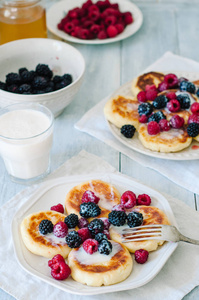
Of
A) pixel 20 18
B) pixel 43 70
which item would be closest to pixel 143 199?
pixel 43 70

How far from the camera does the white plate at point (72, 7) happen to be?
239cm

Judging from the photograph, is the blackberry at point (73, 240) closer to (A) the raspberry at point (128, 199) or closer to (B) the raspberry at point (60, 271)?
(B) the raspberry at point (60, 271)

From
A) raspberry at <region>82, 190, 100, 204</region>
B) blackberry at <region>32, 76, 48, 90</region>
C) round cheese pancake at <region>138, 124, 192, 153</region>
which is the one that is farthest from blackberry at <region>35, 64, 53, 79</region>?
raspberry at <region>82, 190, 100, 204</region>

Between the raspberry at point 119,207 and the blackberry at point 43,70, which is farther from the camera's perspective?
the blackberry at point 43,70

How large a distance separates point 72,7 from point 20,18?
0.57 meters

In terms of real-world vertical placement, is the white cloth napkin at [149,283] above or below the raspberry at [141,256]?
below

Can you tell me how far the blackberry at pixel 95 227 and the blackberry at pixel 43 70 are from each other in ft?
2.90

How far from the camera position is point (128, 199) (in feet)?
4.56

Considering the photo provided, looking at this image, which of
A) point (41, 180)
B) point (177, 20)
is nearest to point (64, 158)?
point (41, 180)

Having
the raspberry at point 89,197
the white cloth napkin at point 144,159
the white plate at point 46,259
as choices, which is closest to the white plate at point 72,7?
the white cloth napkin at point 144,159

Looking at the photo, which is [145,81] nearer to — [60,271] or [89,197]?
[89,197]

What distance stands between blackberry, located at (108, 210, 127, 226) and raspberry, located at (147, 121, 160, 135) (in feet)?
1.62

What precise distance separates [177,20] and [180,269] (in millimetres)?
1909

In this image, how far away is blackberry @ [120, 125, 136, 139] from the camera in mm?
1723
